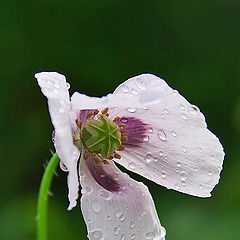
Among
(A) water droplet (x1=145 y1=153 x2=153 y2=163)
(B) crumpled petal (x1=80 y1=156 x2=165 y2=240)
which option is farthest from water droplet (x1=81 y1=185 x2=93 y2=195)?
(A) water droplet (x1=145 y1=153 x2=153 y2=163)

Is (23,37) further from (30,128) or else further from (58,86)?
(58,86)

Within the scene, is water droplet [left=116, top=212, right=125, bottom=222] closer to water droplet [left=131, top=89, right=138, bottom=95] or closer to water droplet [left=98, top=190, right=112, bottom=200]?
water droplet [left=98, top=190, right=112, bottom=200]

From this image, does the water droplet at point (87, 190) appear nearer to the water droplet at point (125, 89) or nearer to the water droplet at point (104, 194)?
the water droplet at point (104, 194)

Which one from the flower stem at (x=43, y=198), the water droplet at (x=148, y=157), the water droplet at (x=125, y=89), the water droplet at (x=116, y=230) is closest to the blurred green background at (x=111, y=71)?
the flower stem at (x=43, y=198)

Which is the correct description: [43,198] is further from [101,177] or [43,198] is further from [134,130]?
[134,130]

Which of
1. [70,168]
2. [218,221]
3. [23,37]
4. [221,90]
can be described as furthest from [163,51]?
[70,168]
